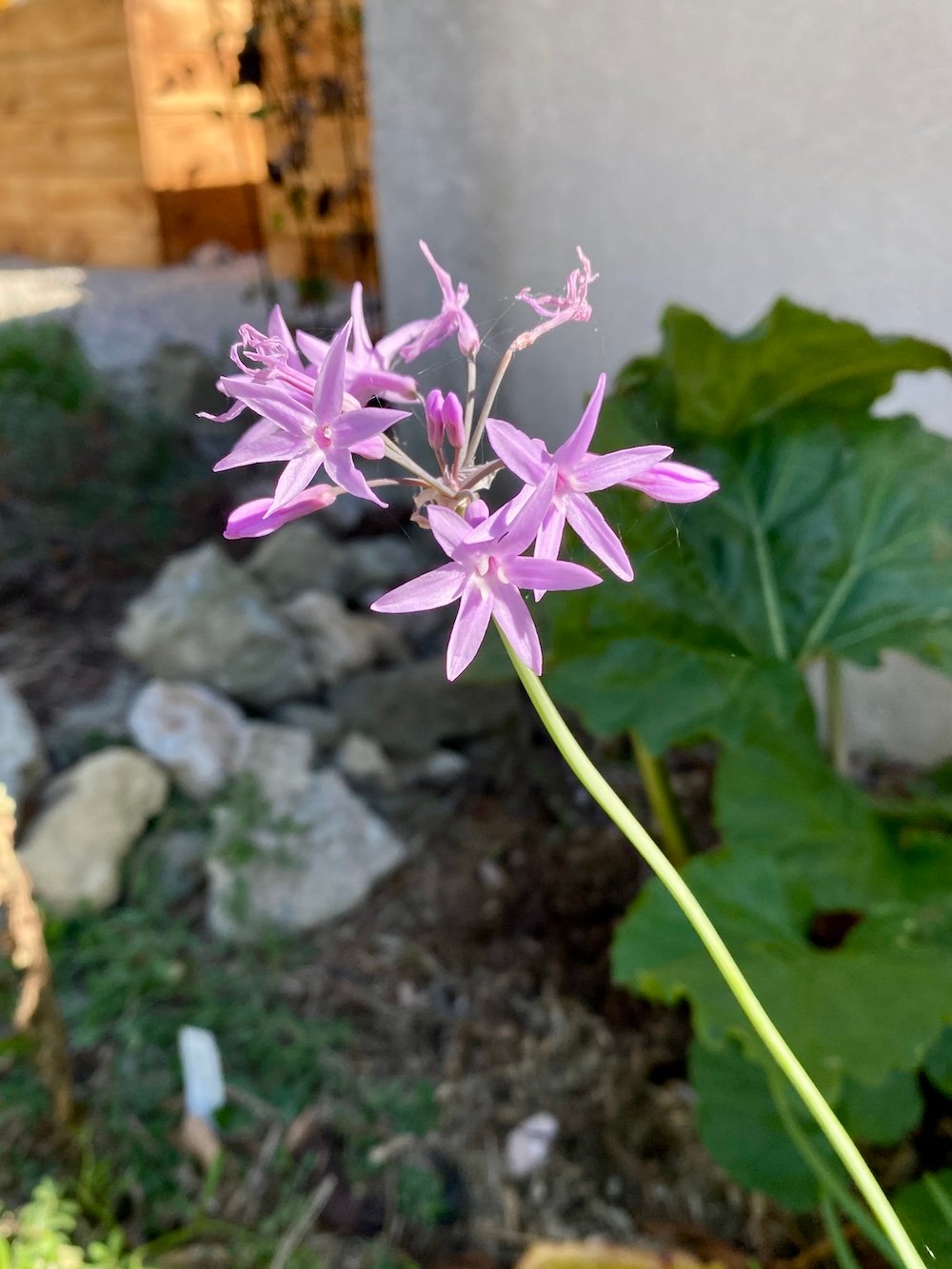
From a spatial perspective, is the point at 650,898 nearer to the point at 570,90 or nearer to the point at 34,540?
the point at 570,90

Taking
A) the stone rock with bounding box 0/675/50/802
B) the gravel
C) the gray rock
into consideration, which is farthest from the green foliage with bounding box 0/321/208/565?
the stone rock with bounding box 0/675/50/802

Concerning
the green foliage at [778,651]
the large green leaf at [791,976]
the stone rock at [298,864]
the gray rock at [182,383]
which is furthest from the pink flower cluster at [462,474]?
the gray rock at [182,383]

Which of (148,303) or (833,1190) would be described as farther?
(148,303)

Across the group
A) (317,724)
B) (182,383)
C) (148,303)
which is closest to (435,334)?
(317,724)

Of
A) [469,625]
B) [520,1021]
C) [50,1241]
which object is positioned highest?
[469,625]

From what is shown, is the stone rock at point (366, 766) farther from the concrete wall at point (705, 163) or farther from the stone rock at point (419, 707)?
the concrete wall at point (705, 163)

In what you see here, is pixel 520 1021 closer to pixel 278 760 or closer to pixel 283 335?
pixel 278 760

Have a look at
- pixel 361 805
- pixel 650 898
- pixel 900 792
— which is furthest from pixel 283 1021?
pixel 900 792
